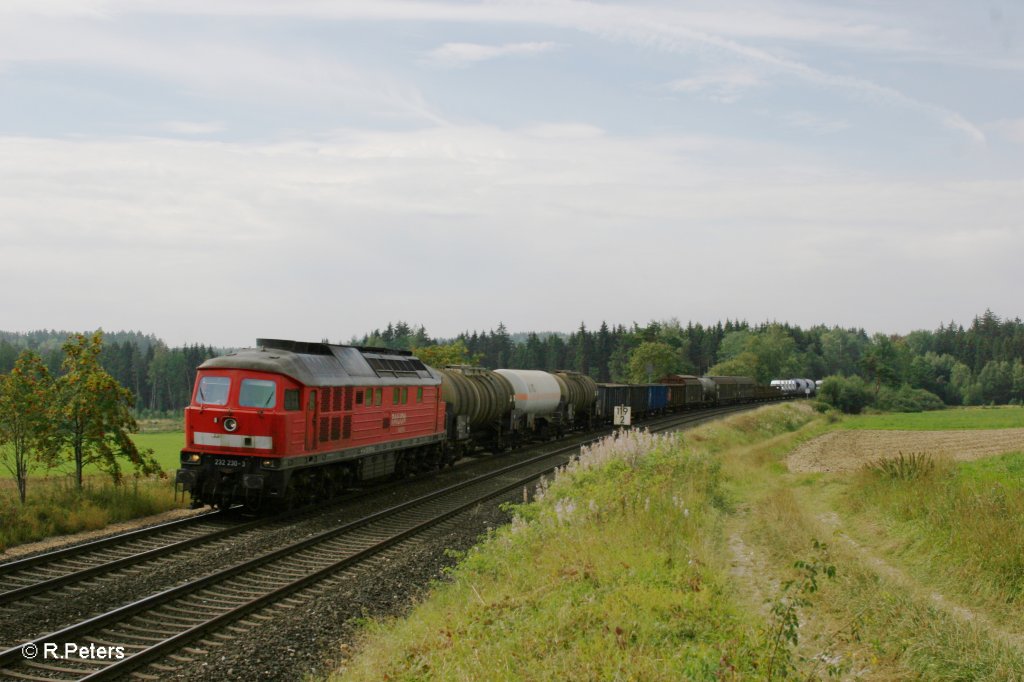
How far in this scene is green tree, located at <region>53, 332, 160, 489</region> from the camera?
1834 centimetres

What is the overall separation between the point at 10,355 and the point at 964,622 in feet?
577

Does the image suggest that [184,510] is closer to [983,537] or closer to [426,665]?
[426,665]

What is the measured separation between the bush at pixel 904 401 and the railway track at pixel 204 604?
320 ft

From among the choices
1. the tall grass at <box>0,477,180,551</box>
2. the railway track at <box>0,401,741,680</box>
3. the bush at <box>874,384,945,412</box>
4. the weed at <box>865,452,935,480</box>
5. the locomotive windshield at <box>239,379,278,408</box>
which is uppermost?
the locomotive windshield at <box>239,379,278,408</box>

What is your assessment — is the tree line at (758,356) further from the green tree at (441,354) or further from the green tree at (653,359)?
the green tree at (441,354)

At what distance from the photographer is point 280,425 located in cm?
1709

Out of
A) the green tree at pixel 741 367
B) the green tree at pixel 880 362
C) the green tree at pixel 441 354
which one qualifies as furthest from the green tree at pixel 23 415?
the green tree at pixel 741 367

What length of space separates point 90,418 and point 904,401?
114m

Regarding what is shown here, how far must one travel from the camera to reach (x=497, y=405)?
32906mm

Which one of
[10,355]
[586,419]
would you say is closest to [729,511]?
[586,419]

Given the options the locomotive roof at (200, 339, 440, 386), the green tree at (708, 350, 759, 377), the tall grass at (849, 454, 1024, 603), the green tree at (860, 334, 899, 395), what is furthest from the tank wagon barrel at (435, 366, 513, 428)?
the green tree at (708, 350, 759, 377)

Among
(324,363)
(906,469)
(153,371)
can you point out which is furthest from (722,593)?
(153,371)

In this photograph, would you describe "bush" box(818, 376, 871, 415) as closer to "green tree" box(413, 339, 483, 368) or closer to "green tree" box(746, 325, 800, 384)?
"green tree" box(746, 325, 800, 384)

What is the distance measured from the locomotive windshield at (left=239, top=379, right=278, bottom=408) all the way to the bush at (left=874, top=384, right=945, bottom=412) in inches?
3849
